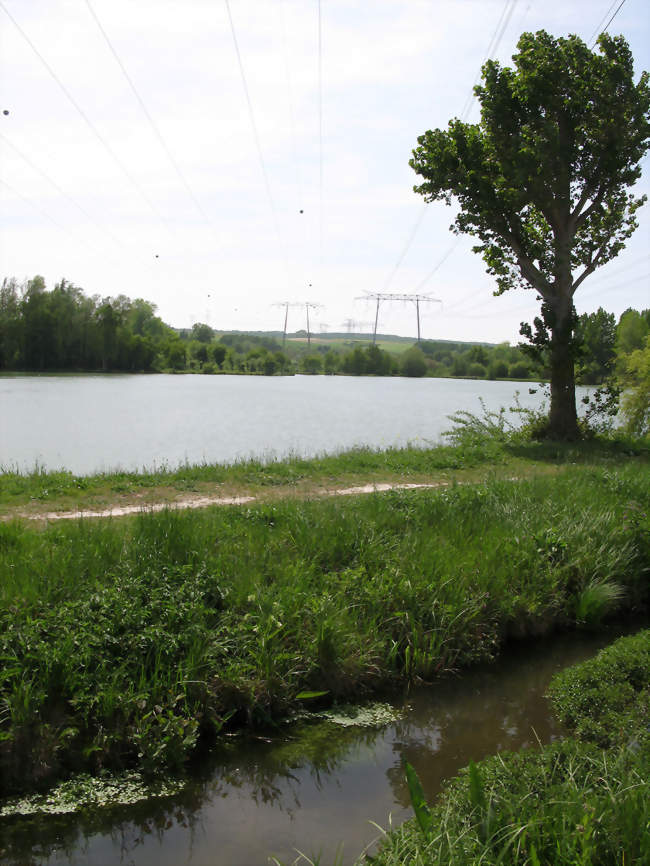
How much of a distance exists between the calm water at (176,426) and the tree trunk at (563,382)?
437cm

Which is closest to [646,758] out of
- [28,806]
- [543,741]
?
[543,741]

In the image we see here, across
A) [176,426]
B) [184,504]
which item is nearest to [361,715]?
[184,504]

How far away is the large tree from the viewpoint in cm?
1852

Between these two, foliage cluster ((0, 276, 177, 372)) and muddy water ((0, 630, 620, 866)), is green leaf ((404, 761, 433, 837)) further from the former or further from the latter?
foliage cluster ((0, 276, 177, 372))

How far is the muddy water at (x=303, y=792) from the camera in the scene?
14.8 feet

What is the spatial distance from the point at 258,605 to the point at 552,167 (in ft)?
55.5

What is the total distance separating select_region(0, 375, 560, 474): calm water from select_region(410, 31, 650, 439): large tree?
19.4 ft

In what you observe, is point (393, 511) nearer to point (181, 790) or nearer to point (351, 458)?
point (181, 790)

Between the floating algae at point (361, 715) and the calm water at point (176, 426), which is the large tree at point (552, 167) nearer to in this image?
the calm water at point (176, 426)

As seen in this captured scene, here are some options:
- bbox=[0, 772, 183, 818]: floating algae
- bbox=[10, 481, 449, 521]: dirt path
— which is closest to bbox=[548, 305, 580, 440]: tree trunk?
bbox=[10, 481, 449, 521]: dirt path

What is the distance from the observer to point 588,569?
356 inches

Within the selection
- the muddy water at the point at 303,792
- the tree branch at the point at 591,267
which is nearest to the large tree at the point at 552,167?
the tree branch at the point at 591,267

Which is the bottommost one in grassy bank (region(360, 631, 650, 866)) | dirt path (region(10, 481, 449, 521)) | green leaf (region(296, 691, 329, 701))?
green leaf (region(296, 691, 329, 701))

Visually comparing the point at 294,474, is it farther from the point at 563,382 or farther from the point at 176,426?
the point at 176,426
